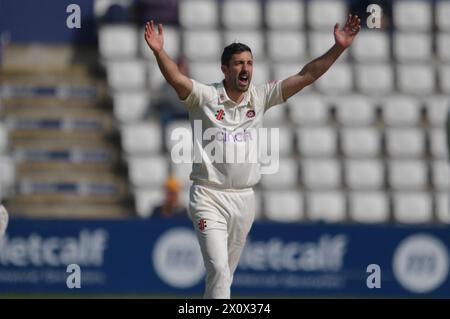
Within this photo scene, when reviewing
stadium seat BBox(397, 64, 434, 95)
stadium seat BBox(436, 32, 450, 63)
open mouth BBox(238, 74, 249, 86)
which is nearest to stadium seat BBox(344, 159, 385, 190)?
stadium seat BBox(397, 64, 434, 95)

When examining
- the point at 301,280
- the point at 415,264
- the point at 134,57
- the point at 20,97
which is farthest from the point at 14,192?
the point at 415,264

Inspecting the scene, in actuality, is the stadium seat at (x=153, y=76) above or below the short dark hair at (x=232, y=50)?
above

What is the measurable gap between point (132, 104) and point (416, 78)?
16.7 ft

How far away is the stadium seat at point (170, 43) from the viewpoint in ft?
61.9

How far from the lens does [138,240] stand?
596 inches

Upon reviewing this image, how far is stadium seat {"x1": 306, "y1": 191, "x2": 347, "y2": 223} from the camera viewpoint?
59.3ft

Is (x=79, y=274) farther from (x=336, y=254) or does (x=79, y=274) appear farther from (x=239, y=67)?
(x=239, y=67)

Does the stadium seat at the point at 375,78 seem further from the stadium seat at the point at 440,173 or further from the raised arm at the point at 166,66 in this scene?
the raised arm at the point at 166,66

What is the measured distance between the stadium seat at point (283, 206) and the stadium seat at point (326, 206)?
0.17 m

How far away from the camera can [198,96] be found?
8984mm

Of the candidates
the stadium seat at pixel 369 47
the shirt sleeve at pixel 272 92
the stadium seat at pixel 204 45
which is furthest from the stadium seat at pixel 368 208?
the shirt sleeve at pixel 272 92

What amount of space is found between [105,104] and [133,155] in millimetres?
1307

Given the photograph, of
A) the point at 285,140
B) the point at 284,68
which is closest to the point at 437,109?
the point at 284,68

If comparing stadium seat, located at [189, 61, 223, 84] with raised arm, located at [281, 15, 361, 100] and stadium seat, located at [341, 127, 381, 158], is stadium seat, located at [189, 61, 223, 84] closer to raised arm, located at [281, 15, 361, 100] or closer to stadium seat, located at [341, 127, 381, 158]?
stadium seat, located at [341, 127, 381, 158]
